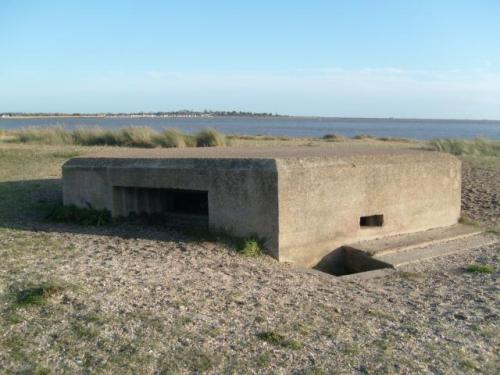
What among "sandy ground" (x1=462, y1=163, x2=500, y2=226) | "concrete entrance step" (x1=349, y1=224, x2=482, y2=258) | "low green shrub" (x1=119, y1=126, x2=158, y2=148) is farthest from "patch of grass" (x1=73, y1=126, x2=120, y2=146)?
"concrete entrance step" (x1=349, y1=224, x2=482, y2=258)

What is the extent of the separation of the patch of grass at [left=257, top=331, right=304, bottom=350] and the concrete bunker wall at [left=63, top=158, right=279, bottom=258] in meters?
2.17

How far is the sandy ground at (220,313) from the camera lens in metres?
3.43

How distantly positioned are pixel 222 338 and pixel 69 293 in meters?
1.28

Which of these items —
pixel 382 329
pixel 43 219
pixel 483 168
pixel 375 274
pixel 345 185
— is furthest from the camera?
pixel 483 168

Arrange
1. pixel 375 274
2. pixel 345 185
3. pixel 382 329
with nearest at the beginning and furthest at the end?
pixel 382 329, pixel 375 274, pixel 345 185

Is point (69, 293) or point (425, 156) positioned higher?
point (425, 156)

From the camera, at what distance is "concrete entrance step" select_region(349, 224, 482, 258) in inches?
256

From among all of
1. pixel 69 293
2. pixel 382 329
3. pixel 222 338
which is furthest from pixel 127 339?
pixel 382 329

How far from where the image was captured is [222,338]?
12.2ft

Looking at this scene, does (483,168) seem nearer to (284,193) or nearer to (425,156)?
(425,156)

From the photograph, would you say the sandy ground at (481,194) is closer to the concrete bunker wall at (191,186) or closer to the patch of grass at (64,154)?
the concrete bunker wall at (191,186)

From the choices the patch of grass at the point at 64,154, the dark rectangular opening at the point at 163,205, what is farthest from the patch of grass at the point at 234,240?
the patch of grass at the point at 64,154

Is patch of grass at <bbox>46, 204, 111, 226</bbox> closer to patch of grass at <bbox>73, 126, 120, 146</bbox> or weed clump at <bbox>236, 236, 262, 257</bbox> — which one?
weed clump at <bbox>236, 236, 262, 257</bbox>

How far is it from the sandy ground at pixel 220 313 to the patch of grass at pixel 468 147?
519 inches
